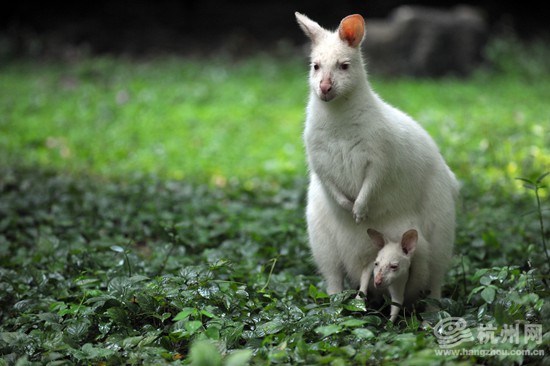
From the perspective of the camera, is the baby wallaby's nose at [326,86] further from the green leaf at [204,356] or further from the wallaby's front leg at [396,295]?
the green leaf at [204,356]

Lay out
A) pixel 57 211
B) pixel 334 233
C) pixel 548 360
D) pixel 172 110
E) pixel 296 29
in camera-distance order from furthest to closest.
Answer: pixel 296 29
pixel 172 110
pixel 57 211
pixel 334 233
pixel 548 360

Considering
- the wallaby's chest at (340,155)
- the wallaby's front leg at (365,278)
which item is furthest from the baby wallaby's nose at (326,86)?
the wallaby's front leg at (365,278)

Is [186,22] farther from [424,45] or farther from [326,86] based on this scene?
[326,86]

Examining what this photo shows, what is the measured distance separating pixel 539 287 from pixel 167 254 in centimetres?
216

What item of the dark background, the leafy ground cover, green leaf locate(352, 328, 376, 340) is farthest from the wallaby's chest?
the dark background

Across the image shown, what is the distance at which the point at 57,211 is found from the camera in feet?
17.7

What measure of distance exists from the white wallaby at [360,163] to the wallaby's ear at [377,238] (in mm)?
104

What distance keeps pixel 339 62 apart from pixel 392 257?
101cm

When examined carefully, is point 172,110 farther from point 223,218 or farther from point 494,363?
point 494,363

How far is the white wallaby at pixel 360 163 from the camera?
139 inches

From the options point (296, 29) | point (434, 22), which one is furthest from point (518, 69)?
point (296, 29)

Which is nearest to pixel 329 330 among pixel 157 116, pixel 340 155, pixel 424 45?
pixel 340 155

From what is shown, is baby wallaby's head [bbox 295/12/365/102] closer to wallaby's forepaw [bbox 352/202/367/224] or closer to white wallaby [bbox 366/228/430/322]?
wallaby's forepaw [bbox 352/202/367/224]

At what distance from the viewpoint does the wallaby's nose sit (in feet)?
11.3
